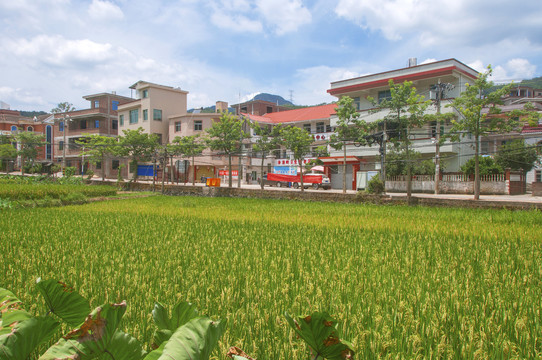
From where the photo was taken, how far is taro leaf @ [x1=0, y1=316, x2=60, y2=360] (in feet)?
2.10

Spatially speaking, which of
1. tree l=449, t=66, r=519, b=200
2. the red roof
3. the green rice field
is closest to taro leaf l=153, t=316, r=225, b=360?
the green rice field

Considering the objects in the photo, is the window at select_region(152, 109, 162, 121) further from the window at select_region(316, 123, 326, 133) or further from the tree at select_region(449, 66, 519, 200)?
the tree at select_region(449, 66, 519, 200)

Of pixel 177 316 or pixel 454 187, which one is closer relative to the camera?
pixel 177 316

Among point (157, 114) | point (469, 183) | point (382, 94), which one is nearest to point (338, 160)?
point (382, 94)

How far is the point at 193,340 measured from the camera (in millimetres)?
583

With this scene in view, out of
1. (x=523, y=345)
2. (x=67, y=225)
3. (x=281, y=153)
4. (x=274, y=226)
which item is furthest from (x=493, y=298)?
(x=281, y=153)

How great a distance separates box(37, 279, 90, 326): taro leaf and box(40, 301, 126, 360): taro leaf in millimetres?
142

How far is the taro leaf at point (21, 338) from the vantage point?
641 mm

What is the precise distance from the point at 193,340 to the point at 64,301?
15.3 inches

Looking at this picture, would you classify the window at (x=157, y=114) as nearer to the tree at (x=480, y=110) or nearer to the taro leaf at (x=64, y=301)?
the tree at (x=480, y=110)

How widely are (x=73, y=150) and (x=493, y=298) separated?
146ft

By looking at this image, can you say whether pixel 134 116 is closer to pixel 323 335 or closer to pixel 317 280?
pixel 317 280

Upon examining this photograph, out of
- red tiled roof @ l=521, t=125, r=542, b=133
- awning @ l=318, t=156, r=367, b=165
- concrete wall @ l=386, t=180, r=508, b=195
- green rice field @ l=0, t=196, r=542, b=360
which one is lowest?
green rice field @ l=0, t=196, r=542, b=360

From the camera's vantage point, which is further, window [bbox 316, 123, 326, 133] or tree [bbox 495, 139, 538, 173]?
window [bbox 316, 123, 326, 133]
